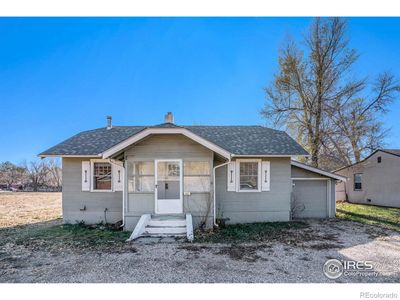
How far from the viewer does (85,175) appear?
973 cm

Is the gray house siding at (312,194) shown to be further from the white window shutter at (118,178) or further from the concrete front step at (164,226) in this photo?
the white window shutter at (118,178)

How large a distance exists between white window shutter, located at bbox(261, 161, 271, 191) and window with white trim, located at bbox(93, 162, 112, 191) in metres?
6.48

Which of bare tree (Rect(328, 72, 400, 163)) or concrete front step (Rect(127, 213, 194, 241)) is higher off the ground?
bare tree (Rect(328, 72, 400, 163))

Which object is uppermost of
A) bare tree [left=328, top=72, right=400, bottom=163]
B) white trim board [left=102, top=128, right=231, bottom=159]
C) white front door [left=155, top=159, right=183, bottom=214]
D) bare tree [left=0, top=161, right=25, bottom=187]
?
bare tree [left=328, top=72, right=400, bottom=163]

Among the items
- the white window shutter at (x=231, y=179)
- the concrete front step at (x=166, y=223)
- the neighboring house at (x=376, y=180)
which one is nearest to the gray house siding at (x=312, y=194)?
the white window shutter at (x=231, y=179)

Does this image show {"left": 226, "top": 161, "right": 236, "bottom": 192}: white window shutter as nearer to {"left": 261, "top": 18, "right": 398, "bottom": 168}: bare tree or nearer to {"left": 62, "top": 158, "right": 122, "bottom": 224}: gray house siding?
{"left": 62, "top": 158, "right": 122, "bottom": 224}: gray house siding

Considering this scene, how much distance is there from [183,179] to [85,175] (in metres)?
4.34

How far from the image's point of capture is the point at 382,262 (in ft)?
18.1

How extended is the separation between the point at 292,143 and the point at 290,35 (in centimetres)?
1147

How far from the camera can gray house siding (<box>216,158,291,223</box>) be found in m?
9.71

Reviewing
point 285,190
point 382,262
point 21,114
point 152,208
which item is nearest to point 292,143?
point 285,190

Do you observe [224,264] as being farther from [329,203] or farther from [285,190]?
[329,203]

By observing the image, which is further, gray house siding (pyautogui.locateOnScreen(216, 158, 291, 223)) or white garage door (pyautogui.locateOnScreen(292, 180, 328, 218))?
white garage door (pyautogui.locateOnScreen(292, 180, 328, 218))

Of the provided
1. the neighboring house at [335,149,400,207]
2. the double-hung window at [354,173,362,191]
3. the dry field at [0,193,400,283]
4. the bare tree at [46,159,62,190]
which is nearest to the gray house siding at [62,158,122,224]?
the dry field at [0,193,400,283]
